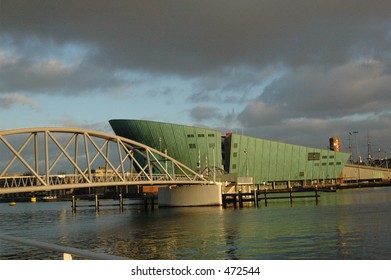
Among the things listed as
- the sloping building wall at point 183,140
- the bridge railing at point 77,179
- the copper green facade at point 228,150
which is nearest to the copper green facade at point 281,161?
the copper green facade at point 228,150

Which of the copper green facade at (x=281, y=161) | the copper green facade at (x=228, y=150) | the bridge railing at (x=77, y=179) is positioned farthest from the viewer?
the copper green facade at (x=281, y=161)

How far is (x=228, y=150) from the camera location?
3516 inches

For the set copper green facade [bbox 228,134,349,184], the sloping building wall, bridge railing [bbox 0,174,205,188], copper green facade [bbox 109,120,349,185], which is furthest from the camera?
copper green facade [bbox 228,134,349,184]

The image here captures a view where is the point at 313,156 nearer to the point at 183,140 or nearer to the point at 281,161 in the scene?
the point at 281,161

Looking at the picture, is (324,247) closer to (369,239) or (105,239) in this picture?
(369,239)

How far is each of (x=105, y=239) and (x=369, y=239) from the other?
14.3m

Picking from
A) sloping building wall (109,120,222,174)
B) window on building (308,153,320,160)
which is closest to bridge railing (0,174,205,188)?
sloping building wall (109,120,222,174)

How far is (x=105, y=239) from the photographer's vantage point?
29.0 m

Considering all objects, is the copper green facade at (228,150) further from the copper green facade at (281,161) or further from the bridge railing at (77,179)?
the bridge railing at (77,179)

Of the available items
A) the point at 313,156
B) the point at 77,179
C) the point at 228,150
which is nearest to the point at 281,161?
the point at 313,156

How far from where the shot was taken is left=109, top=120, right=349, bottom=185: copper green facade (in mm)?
86750

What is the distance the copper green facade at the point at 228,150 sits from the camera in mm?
86750

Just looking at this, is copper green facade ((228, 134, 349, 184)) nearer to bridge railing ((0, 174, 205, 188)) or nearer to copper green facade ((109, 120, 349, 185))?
copper green facade ((109, 120, 349, 185))
